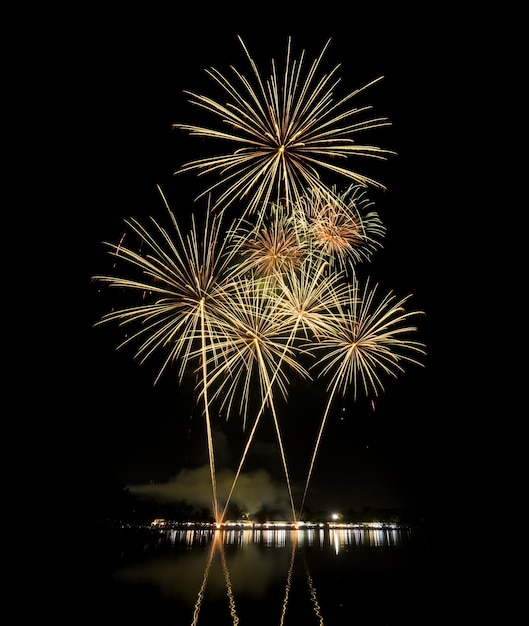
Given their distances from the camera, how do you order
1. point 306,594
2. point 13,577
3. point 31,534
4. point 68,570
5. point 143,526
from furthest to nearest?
1. point 143,526
2. point 31,534
3. point 68,570
4. point 13,577
5. point 306,594

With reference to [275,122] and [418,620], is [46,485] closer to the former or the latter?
[418,620]


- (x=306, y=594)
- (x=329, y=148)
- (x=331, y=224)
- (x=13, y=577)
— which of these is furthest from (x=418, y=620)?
(x=13, y=577)

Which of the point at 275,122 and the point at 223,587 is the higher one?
the point at 275,122

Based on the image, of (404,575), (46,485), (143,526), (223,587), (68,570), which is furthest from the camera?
(143,526)

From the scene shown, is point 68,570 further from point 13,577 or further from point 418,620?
point 418,620

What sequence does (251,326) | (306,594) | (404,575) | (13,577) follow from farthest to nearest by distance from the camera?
(404,575), (13,577), (306,594), (251,326)

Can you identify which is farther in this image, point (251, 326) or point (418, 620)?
point (251, 326)

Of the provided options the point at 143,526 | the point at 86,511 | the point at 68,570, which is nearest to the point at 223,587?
the point at 68,570

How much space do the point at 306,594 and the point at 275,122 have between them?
17626mm

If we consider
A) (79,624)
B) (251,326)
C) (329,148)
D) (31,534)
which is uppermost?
(329,148)

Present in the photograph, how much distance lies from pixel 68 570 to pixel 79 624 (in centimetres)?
1606

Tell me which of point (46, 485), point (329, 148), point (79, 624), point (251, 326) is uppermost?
point (329, 148)

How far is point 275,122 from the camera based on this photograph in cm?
1079

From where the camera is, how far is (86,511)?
67.9 meters
